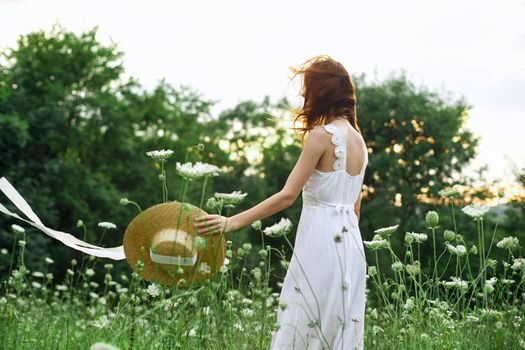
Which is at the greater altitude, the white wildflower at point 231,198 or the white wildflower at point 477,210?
the white wildflower at point 477,210

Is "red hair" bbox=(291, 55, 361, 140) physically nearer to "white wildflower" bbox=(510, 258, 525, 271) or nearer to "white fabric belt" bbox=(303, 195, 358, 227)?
"white fabric belt" bbox=(303, 195, 358, 227)

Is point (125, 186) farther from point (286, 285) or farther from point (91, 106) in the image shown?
point (286, 285)

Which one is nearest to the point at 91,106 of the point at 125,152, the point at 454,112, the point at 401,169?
the point at 125,152

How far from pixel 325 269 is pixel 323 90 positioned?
94cm

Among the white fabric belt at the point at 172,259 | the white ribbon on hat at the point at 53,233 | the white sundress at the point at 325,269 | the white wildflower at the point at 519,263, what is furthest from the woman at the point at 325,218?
the white ribbon on hat at the point at 53,233

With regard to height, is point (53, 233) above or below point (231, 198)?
below

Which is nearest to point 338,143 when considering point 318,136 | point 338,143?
point 338,143

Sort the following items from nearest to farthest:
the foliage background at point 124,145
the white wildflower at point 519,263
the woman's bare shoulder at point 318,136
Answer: the white wildflower at point 519,263 → the woman's bare shoulder at point 318,136 → the foliage background at point 124,145

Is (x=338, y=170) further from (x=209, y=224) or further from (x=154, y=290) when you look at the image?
(x=154, y=290)

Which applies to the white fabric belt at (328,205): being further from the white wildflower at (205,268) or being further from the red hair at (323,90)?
the white wildflower at (205,268)

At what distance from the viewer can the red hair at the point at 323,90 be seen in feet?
13.4

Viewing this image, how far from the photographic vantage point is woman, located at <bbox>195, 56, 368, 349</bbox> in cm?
397

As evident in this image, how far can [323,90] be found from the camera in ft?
13.3

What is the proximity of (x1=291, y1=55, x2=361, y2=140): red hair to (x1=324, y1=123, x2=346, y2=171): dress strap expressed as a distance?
0.11 meters
